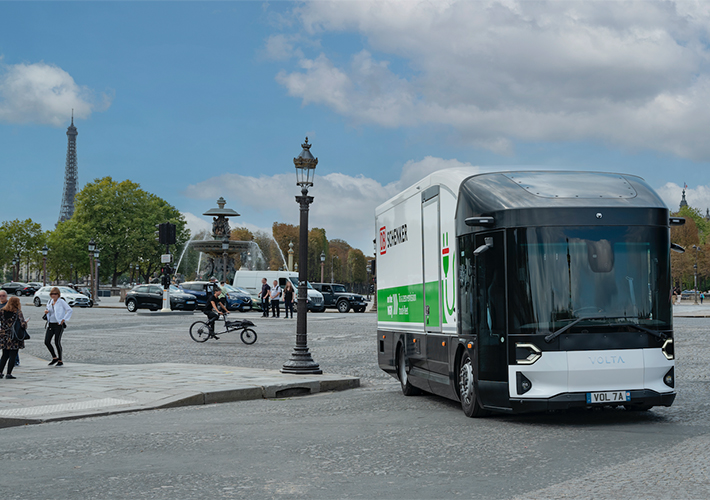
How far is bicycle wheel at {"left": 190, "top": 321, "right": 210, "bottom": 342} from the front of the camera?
22641mm

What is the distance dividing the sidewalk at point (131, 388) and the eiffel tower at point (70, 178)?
17513cm

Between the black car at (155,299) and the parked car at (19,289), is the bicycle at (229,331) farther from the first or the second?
the parked car at (19,289)

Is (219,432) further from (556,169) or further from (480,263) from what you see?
(556,169)

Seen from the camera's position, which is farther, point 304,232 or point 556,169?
point 304,232

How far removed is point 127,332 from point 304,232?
47.6 feet

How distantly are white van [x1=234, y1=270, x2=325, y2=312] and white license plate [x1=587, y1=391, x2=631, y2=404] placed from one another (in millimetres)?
34197

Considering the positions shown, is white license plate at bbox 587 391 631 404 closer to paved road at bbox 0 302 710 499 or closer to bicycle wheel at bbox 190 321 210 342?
paved road at bbox 0 302 710 499

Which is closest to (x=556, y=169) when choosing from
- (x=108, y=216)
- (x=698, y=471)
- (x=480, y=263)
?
(x=480, y=263)

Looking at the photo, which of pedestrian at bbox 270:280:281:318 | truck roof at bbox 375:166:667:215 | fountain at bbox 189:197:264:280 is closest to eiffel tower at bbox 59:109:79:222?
fountain at bbox 189:197:264:280

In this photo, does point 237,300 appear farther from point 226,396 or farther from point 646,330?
point 646,330

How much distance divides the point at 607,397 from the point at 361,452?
287 centimetres

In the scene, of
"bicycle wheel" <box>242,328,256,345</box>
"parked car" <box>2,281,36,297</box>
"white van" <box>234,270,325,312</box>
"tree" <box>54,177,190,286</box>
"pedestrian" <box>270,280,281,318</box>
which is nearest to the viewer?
"bicycle wheel" <box>242,328,256,345</box>

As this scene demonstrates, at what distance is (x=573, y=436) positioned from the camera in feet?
25.7

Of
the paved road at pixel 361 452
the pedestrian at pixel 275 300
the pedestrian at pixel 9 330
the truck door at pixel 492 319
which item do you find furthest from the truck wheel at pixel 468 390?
the pedestrian at pixel 275 300
